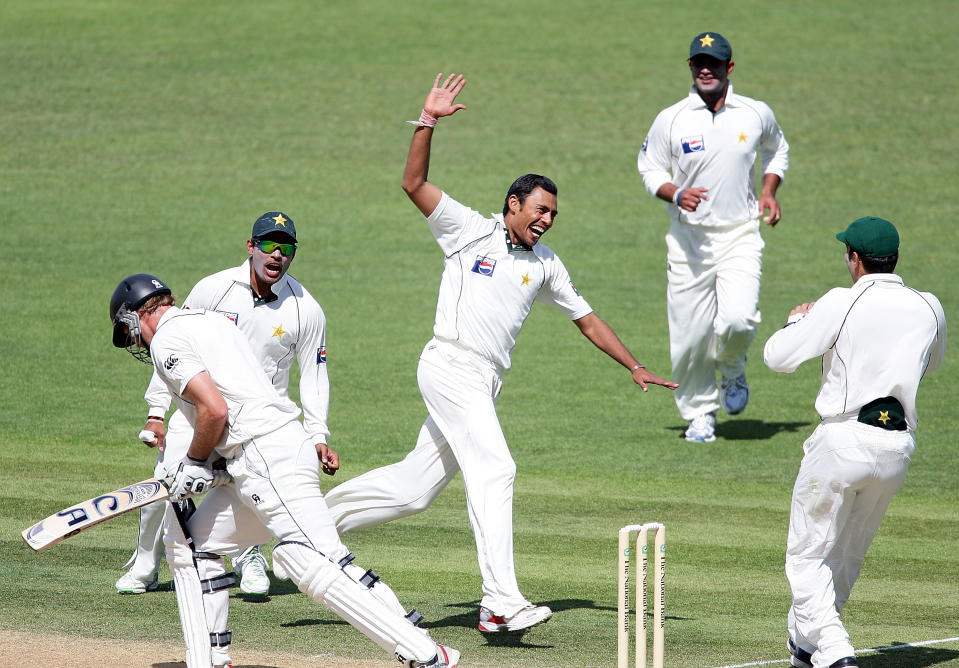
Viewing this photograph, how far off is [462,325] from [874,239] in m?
2.38

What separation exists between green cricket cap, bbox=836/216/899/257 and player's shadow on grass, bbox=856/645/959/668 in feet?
6.75

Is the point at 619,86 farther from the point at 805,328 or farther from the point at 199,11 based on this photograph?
the point at 805,328

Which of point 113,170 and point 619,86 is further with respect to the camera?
point 619,86

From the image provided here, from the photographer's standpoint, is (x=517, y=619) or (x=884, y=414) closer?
(x=884, y=414)

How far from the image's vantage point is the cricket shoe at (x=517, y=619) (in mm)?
6715

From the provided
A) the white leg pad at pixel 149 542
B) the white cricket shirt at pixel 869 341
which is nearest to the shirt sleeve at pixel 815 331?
the white cricket shirt at pixel 869 341

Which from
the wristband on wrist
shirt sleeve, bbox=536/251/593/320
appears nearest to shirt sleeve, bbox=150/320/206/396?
the wristband on wrist

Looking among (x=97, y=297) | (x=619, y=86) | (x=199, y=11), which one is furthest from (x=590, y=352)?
(x=199, y=11)

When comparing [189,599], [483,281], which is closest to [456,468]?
[483,281]

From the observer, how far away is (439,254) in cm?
1873

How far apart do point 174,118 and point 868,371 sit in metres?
19.5

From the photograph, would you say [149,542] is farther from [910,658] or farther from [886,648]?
[910,658]

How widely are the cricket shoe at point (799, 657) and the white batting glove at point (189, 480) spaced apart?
2.97 meters

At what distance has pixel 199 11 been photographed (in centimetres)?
2914
